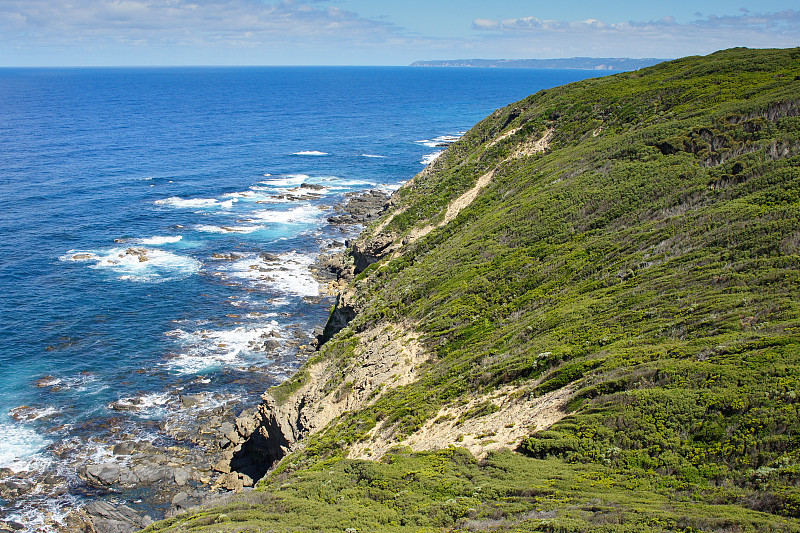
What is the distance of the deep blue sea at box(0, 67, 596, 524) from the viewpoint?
41.7 meters

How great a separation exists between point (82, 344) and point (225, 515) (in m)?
36.3

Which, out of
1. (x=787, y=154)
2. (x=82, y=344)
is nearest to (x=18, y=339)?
(x=82, y=344)

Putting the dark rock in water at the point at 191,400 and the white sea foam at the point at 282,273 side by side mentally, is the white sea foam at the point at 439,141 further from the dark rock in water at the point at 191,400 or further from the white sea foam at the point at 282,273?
the dark rock in water at the point at 191,400

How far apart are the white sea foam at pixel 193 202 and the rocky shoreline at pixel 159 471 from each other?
5342 cm

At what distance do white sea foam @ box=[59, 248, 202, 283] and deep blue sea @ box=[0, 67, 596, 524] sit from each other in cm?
24

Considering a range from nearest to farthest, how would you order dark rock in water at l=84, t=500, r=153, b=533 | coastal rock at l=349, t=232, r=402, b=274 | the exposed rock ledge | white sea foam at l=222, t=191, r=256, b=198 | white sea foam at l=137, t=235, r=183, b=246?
1. dark rock in water at l=84, t=500, r=153, b=533
2. the exposed rock ledge
3. coastal rock at l=349, t=232, r=402, b=274
4. white sea foam at l=137, t=235, r=183, b=246
5. white sea foam at l=222, t=191, r=256, b=198

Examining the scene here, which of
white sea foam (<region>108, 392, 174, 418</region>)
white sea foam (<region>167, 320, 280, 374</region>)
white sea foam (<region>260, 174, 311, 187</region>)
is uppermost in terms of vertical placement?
white sea foam (<region>260, 174, 311, 187</region>)

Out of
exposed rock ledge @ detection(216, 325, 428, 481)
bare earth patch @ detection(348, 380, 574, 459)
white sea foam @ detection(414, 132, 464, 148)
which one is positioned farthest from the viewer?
white sea foam @ detection(414, 132, 464, 148)

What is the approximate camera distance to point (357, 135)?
153375mm

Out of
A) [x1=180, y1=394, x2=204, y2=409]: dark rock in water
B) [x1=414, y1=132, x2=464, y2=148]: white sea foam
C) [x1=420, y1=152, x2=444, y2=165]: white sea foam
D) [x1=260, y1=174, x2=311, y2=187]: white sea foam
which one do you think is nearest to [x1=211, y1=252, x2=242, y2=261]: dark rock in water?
[x1=180, y1=394, x2=204, y2=409]: dark rock in water

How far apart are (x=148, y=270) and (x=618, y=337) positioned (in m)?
A: 57.3

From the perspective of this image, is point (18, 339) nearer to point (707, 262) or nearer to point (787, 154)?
point (707, 262)

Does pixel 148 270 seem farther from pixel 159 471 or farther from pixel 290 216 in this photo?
pixel 159 471

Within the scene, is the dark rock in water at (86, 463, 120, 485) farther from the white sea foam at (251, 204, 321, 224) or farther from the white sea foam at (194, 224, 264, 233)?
the white sea foam at (251, 204, 321, 224)
